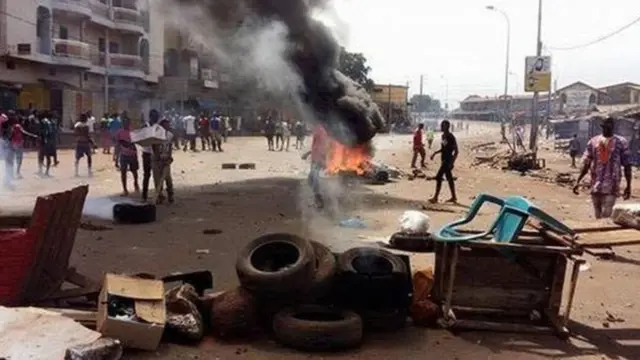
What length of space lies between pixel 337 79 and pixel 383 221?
516cm

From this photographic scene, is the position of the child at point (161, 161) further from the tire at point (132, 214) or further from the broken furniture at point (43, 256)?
the broken furniture at point (43, 256)

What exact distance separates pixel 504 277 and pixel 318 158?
7620mm

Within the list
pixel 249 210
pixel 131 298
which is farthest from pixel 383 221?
pixel 131 298

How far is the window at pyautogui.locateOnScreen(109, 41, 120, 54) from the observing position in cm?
3934

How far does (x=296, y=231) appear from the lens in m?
11.0

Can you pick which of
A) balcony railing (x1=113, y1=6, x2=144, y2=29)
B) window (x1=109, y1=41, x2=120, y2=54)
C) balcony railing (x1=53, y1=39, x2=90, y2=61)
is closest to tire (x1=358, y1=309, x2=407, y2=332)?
balcony railing (x1=53, y1=39, x2=90, y2=61)

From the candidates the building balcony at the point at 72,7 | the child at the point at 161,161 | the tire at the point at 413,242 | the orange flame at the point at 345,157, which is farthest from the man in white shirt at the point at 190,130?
the tire at the point at 413,242

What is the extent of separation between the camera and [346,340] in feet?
18.1

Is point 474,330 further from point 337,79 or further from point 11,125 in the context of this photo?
point 11,125

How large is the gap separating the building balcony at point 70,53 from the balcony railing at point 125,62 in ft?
8.97

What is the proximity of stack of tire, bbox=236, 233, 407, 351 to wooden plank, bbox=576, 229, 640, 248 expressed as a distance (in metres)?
1.58

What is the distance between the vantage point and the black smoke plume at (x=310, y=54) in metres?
15.6

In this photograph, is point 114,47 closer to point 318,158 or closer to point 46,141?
point 46,141

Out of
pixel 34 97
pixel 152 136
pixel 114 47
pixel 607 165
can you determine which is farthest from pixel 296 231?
pixel 114 47
